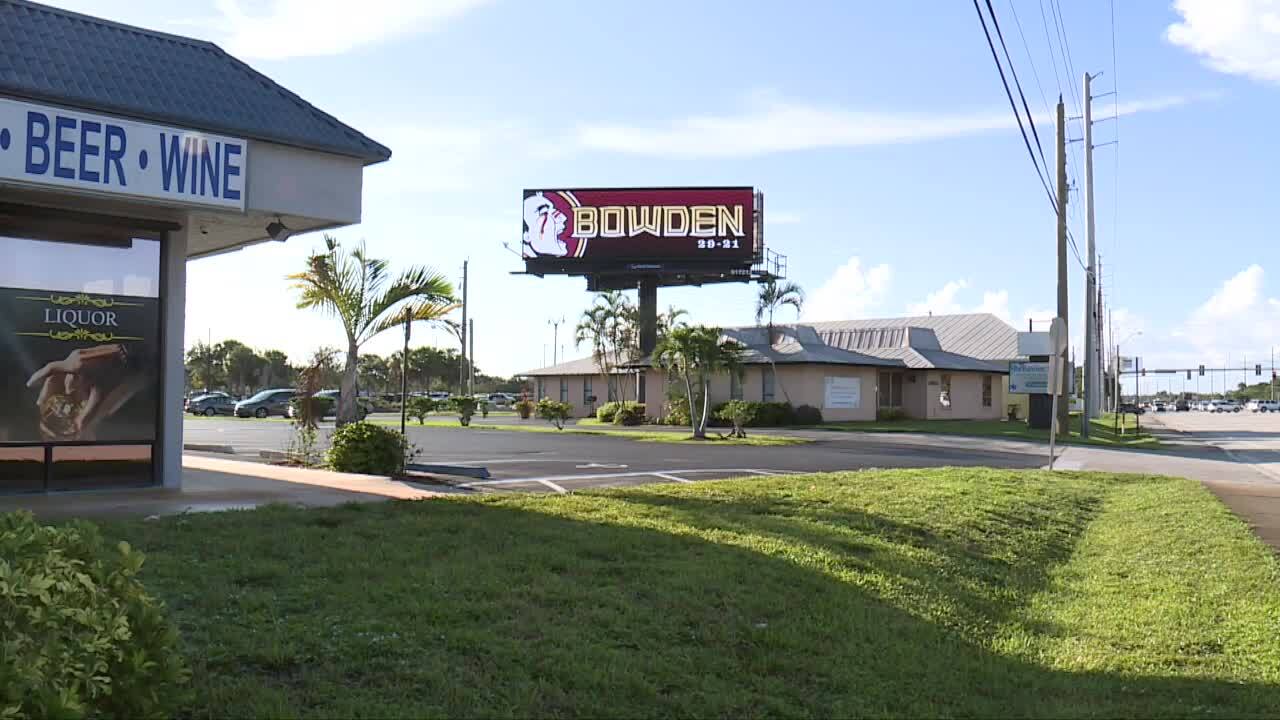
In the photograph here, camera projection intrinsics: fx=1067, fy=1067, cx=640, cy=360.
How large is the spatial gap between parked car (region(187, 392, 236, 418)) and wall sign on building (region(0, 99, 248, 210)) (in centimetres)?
4979

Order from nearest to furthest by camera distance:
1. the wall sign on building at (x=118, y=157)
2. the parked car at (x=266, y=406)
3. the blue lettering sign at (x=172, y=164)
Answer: the wall sign on building at (x=118, y=157)
the blue lettering sign at (x=172, y=164)
the parked car at (x=266, y=406)

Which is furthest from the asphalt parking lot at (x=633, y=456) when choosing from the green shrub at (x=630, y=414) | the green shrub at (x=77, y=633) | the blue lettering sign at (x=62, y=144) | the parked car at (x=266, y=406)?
the parked car at (x=266, y=406)

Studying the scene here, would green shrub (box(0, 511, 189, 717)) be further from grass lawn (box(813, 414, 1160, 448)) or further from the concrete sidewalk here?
grass lawn (box(813, 414, 1160, 448))

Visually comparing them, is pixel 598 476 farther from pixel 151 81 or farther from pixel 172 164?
pixel 151 81

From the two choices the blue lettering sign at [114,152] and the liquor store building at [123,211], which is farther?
the liquor store building at [123,211]

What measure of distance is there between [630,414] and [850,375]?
9.83m

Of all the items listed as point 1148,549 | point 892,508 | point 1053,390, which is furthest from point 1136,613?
point 1053,390

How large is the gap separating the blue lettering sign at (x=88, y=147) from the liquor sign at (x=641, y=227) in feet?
142

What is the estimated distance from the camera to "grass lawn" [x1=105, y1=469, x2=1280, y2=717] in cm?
539

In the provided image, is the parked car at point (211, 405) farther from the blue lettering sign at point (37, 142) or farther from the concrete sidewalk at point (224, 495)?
the blue lettering sign at point (37, 142)

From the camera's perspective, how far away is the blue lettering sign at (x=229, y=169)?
1064cm

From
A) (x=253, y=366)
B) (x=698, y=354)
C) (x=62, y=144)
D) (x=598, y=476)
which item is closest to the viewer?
(x=62, y=144)

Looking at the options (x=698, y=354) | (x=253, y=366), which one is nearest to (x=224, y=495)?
(x=698, y=354)

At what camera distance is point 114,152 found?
992cm
